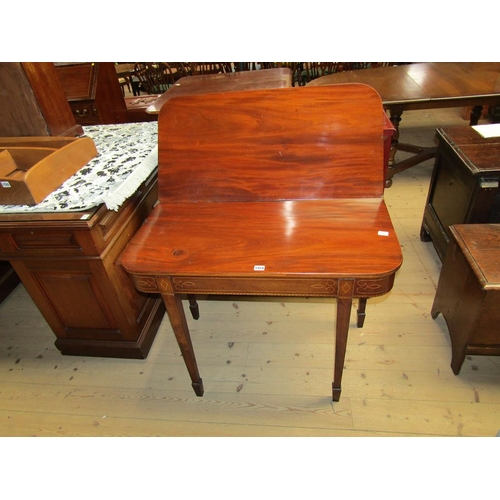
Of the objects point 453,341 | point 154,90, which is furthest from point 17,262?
point 154,90

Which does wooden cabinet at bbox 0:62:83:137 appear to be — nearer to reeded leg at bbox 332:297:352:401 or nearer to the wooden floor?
the wooden floor

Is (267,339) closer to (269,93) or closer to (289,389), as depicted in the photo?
(289,389)

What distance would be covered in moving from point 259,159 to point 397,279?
1.48m

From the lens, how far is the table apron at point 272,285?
1207 millimetres

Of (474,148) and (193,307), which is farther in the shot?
(193,307)

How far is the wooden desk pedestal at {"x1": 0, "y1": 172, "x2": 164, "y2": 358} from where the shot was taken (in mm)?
1545

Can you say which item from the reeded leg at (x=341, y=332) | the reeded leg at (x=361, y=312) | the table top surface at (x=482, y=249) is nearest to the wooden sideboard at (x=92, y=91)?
the reeded leg at (x=361, y=312)

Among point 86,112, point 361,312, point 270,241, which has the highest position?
point 86,112

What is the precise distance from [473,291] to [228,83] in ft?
7.24

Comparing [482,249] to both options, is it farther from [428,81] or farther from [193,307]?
[428,81]

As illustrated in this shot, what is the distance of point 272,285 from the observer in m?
1.27

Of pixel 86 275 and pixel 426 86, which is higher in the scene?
pixel 426 86

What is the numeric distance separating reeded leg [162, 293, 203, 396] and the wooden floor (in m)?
0.23

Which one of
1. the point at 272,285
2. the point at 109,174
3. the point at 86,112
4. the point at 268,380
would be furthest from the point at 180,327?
the point at 86,112
